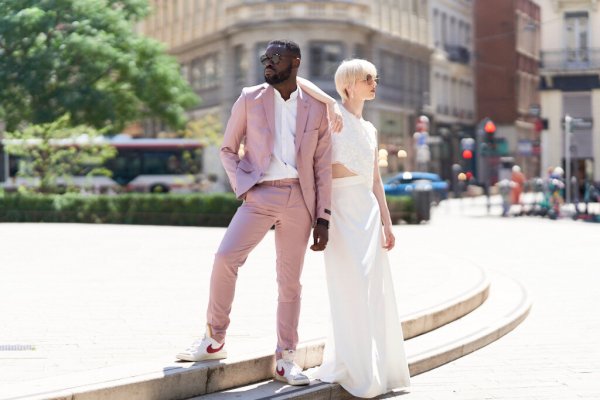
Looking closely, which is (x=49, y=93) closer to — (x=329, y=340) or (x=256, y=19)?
(x=256, y=19)

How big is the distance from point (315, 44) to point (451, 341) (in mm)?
39839

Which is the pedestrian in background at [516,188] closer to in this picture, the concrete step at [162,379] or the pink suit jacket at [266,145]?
the concrete step at [162,379]

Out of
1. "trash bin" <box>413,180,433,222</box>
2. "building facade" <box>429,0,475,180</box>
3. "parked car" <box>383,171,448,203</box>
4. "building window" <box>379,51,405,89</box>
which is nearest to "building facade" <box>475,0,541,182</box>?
"building facade" <box>429,0,475,180</box>

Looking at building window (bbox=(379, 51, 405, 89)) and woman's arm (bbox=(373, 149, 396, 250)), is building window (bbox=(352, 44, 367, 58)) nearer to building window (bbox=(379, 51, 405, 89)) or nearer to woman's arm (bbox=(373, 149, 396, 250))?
building window (bbox=(379, 51, 405, 89))

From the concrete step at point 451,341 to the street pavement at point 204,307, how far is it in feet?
0.32

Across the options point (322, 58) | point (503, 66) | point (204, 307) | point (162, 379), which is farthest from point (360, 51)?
point (162, 379)

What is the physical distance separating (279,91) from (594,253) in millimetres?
12340

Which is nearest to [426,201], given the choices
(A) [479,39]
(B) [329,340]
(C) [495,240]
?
(C) [495,240]

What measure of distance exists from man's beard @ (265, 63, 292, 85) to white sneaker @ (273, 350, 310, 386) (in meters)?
1.44

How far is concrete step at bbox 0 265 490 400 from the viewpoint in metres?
5.08

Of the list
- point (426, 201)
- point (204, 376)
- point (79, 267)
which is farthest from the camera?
point (426, 201)

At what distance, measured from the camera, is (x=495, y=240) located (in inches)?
806

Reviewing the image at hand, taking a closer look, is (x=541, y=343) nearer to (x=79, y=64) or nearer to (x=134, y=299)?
(x=134, y=299)

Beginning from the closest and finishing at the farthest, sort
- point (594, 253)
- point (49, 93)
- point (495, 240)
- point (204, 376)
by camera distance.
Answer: point (204, 376) < point (594, 253) < point (495, 240) < point (49, 93)
